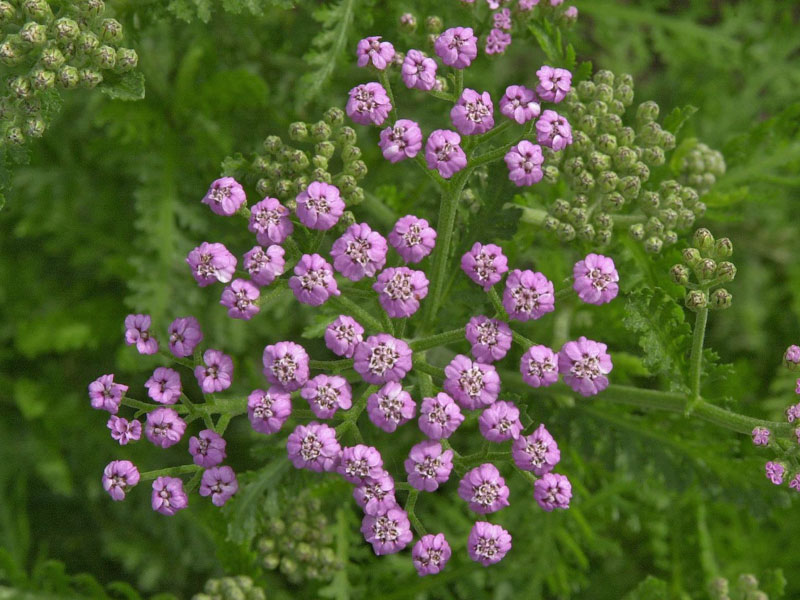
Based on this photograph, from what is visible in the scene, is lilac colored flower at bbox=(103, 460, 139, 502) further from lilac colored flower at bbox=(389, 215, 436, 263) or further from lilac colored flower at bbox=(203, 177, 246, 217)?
lilac colored flower at bbox=(389, 215, 436, 263)

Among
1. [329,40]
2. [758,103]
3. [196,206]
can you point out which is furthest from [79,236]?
[758,103]

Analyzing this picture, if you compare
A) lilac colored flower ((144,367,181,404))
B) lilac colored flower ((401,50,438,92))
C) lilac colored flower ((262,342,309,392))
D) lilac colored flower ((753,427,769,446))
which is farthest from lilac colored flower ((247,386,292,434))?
lilac colored flower ((753,427,769,446))

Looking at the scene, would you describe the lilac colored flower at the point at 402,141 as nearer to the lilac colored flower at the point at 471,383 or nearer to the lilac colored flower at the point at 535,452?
the lilac colored flower at the point at 471,383

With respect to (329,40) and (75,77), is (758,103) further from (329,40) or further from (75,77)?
(75,77)

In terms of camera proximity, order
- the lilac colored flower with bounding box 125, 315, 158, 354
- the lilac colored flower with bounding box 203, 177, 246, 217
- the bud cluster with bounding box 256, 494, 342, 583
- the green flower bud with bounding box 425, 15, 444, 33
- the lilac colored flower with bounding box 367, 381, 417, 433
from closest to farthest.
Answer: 1. the lilac colored flower with bounding box 367, 381, 417, 433
2. the lilac colored flower with bounding box 203, 177, 246, 217
3. the lilac colored flower with bounding box 125, 315, 158, 354
4. the green flower bud with bounding box 425, 15, 444, 33
5. the bud cluster with bounding box 256, 494, 342, 583

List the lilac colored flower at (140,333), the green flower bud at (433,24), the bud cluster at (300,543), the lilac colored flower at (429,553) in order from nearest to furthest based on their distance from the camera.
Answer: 1. the lilac colored flower at (429,553)
2. the lilac colored flower at (140,333)
3. the green flower bud at (433,24)
4. the bud cluster at (300,543)

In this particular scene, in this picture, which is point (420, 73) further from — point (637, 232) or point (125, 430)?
point (125, 430)

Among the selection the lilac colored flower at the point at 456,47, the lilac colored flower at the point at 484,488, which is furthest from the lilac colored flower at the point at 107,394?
the lilac colored flower at the point at 456,47

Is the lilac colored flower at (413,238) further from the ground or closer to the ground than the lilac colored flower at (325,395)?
further from the ground
